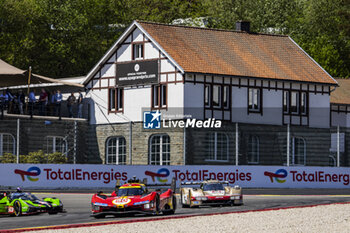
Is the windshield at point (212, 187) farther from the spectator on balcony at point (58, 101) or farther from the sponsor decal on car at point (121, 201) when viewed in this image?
the spectator on balcony at point (58, 101)

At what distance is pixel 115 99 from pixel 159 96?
11.6 feet

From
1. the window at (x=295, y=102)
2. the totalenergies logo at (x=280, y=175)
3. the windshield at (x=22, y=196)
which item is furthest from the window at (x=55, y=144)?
the windshield at (x=22, y=196)

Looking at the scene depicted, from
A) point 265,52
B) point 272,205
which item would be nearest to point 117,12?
point 265,52

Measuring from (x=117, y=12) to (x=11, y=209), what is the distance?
5535 cm

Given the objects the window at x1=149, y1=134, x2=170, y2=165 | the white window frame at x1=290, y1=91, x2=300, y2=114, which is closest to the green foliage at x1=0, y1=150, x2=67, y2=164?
the window at x1=149, y1=134, x2=170, y2=165

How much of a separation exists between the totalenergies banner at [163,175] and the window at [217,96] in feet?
28.9

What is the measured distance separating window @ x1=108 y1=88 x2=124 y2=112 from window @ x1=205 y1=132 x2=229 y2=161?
734 cm

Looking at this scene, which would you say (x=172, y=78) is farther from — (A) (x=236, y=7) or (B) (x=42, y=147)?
(A) (x=236, y=7)

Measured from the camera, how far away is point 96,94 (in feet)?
189

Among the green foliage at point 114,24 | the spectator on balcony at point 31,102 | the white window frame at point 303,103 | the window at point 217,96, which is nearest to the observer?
the spectator on balcony at point 31,102

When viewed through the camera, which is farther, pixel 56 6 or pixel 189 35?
pixel 56 6

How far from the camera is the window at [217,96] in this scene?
53.9 meters

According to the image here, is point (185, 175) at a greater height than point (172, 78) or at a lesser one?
lesser

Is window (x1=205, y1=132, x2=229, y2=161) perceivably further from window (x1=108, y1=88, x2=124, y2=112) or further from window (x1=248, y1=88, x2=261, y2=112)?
window (x1=108, y1=88, x2=124, y2=112)
